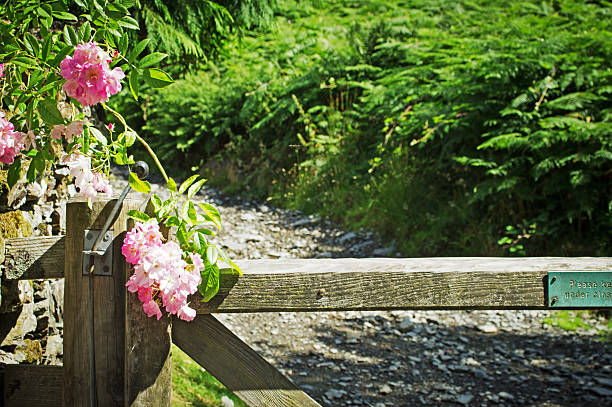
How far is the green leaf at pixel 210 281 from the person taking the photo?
153 centimetres

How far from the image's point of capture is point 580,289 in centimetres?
171

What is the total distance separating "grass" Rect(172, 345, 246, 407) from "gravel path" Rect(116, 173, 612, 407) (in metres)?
0.61

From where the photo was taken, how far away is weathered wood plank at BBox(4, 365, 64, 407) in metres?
1.88

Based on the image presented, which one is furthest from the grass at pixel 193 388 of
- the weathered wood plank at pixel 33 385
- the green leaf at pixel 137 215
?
the green leaf at pixel 137 215

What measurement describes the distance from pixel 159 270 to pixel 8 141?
2.29 ft

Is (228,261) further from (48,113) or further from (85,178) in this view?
(48,113)

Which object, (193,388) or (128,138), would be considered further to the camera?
(193,388)

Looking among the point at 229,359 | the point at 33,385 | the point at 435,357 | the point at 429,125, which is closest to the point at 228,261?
the point at 229,359

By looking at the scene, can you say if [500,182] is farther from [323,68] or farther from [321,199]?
[323,68]

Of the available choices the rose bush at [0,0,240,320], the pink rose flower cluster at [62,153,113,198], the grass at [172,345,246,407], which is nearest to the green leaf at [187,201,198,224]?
the rose bush at [0,0,240,320]

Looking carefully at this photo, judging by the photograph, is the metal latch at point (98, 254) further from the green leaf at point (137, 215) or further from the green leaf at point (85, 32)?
the green leaf at point (85, 32)

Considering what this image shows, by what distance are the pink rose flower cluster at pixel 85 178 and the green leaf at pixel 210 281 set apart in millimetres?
435

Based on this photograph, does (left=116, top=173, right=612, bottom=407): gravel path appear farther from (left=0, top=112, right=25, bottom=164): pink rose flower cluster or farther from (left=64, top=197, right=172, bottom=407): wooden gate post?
(left=0, top=112, right=25, bottom=164): pink rose flower cluster

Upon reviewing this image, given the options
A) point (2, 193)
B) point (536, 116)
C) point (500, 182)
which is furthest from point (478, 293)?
point (536, 116)
